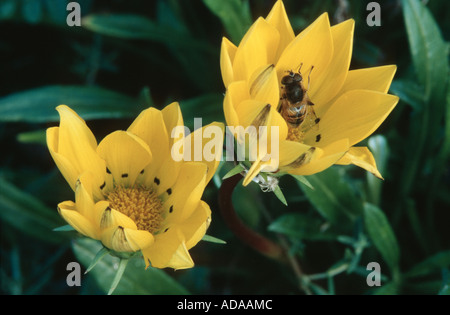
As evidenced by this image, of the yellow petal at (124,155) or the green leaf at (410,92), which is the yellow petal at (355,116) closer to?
the yellow petal at (124,155)

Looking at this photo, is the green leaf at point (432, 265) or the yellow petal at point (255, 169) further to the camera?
the green leaf at point (432, 265)

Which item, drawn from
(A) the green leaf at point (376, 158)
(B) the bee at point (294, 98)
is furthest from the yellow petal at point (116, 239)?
(A) the green leaf at point (376, 158)

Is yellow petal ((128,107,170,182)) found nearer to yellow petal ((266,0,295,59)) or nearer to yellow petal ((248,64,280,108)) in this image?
yellow petal ((248,64,280,108))

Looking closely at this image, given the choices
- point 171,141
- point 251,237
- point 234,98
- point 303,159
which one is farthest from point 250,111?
point 251,237

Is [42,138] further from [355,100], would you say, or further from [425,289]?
[425,289]

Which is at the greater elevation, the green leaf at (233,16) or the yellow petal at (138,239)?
the green leaf at (233,16)

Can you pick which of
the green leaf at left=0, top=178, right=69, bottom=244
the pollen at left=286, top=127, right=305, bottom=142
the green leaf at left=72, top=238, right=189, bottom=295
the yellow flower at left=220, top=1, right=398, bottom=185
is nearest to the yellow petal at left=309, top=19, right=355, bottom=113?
the yellow flower at left=220, top=1, right=398, bottom=185

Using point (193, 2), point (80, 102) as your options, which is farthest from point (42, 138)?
point (193, 2)
